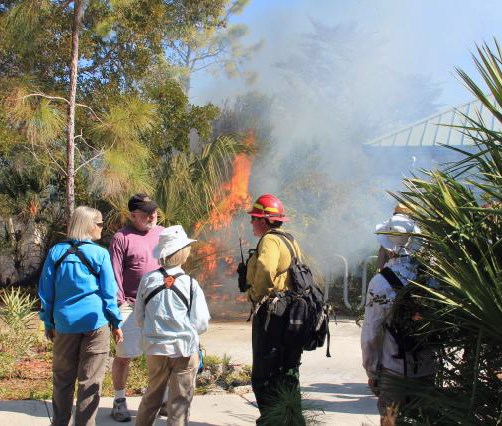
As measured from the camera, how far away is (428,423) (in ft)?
9.87

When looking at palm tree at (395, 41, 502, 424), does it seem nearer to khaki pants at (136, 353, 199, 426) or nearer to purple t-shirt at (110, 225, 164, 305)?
khaki pants at (136, 353, 199, 426)

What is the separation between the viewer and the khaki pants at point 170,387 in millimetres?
4125

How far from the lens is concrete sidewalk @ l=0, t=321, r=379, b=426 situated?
5.02 m

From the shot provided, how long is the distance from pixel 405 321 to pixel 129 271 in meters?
2.21

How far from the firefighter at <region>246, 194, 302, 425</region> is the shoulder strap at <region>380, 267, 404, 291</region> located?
822 millimetres

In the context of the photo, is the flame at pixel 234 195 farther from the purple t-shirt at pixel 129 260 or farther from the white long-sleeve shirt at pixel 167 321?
the white long-sleeve shirt at pixel 167 321

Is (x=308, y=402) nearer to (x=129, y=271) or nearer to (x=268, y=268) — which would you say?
(x=268, y=268)

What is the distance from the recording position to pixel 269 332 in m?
4.29

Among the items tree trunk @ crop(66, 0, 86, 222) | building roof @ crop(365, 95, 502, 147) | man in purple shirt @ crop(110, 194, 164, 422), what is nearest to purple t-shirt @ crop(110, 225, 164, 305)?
man in purple shirt @ crop(110, 194, 164, 422)

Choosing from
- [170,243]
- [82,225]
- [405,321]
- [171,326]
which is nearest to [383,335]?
[405,321]

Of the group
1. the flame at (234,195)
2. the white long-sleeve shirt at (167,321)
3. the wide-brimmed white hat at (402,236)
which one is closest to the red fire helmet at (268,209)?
the white long-sleeve shirt at (167,321)

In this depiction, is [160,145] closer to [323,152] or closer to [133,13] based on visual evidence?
[133,13]

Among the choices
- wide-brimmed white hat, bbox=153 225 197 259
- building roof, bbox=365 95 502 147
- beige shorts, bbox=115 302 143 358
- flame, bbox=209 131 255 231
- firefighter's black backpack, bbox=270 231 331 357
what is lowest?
beige shorts, bbox=115 302 143 358

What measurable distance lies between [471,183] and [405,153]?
39.0ft
